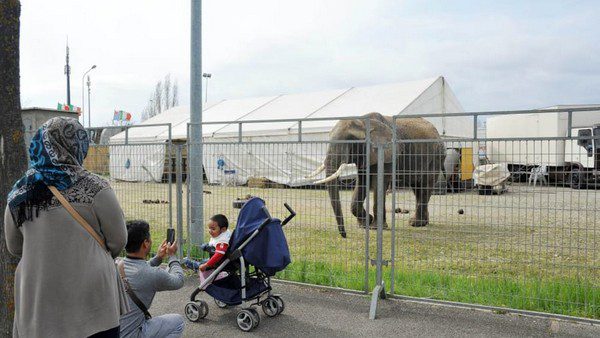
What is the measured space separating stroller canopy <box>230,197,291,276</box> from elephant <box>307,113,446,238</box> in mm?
1310

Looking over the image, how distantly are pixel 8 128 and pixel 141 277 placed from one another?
1658 mm

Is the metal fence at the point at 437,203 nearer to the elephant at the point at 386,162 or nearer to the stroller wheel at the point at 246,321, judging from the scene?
the elephant at the point at 386,162

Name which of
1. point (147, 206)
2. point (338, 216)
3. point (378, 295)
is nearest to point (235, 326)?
point (378, 295)

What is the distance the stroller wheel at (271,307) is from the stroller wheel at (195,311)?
618 mm

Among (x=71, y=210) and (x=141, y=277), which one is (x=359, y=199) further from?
(x=71, y=210)

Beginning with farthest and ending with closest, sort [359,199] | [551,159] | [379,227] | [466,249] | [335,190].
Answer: [359,199]
[466,249]
[335,190]
[379,227]
[551,159]

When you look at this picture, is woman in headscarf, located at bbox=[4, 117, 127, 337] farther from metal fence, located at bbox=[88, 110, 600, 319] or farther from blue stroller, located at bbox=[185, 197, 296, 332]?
metal fence, located at bbox=[88, 110, 600, 319]

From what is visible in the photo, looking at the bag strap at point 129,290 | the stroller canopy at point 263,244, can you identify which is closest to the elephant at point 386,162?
the stroller canopy at point 263,244

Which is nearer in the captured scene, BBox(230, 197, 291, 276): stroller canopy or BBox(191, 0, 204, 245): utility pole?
BBox(230, 197, 291, 276): stroller canopy

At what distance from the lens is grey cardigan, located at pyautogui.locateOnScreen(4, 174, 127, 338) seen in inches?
106

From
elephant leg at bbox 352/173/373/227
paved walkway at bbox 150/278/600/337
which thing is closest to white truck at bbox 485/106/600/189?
paved walkway at bbox 150/278/600/337

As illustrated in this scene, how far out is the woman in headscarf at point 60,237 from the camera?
2670 millimetres

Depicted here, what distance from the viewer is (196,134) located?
25.2ft

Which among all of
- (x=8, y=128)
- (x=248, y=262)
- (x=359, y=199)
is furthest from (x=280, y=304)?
(x=359, y=199)
